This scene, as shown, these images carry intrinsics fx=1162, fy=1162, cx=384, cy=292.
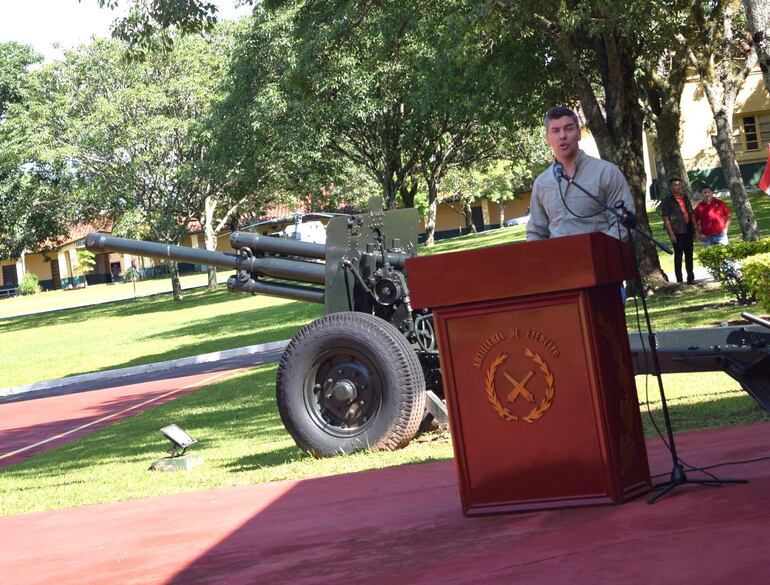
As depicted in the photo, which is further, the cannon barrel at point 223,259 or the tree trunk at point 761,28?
the cannon barrel at point 223,259

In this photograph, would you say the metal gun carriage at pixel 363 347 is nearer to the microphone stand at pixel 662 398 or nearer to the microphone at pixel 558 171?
the microphone at pixel 558 171

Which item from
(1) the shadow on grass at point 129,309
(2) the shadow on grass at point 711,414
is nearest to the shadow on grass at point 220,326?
(1) the shadow on grass at point 129,309

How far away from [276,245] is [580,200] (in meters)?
5.60

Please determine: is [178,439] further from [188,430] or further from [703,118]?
[703,118]

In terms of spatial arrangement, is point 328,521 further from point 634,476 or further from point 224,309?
point 224,309

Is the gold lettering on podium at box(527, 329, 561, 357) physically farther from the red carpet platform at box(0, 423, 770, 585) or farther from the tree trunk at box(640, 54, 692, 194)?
the tree trunk at box(640, 54, 692, 194)

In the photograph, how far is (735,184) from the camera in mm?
22031

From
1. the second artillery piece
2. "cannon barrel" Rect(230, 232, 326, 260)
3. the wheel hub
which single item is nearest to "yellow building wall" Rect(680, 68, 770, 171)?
"cannon barrel" Rect(230, 232, 326, 260)

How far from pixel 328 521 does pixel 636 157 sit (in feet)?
55.6

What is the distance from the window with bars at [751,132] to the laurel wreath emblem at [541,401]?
52.8m

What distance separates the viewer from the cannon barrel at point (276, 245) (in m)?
10.8

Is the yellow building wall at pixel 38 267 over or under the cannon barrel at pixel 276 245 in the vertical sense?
over

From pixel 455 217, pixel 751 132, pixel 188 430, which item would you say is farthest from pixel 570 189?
pixel 455 217

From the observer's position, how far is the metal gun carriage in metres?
9.00
